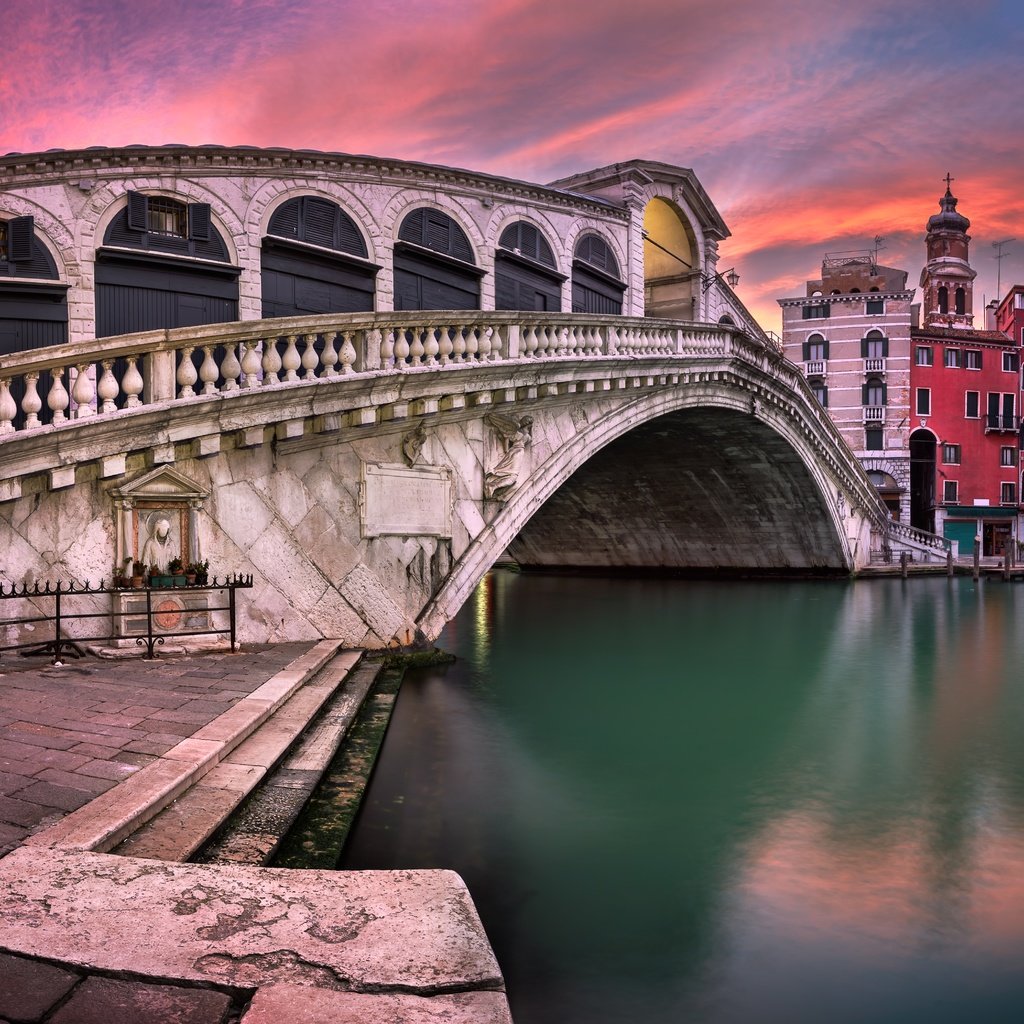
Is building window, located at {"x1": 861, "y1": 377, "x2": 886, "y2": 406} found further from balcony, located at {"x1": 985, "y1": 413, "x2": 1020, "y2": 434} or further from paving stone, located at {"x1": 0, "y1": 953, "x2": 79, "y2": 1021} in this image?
paving stone, located at {"x1": 0, "y1": 953, "x2": 79, "y2": 1021}

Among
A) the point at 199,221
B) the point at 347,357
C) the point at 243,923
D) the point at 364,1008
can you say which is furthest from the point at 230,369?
the point at 364,1008

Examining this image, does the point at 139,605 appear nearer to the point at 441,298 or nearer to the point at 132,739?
the point at 132,739

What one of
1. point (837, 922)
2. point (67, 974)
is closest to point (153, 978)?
point (67, 974)

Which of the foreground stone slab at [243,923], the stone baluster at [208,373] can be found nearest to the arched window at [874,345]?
the stone baluster at [208,373]

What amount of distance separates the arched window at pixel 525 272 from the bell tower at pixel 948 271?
34130 millimetres

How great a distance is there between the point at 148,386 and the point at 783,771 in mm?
5912

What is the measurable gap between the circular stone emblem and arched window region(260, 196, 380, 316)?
4936 mm

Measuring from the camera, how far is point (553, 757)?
6586 millimetres

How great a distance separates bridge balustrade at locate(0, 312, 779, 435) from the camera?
679 centimetres

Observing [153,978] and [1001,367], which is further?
[1001,367]

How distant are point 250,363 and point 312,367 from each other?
2.09 feet

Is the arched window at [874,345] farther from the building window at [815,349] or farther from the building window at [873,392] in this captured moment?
the building window at [815,349]

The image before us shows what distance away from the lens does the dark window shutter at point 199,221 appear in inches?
410

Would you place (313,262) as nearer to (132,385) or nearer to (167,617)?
(132,385)
